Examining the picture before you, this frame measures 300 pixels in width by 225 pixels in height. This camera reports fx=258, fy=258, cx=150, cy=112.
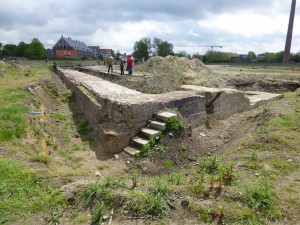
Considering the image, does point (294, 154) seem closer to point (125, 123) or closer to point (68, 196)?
point (125, 123)

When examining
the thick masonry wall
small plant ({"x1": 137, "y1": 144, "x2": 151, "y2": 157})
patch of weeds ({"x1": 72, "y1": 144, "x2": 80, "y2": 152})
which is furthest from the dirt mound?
small plant ({"x1": 137, "y1": 144, "x2": 151, "y2": 157})

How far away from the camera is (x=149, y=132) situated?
6203mm

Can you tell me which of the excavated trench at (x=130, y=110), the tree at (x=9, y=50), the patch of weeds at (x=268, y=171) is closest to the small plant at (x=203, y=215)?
the patch of weeds at (x=268, y=171)

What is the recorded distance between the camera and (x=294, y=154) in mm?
5062

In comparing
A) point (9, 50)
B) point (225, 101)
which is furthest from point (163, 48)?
point (225, 101)

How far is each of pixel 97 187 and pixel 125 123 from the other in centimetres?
320

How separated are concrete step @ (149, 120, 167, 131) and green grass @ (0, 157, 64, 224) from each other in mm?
3228

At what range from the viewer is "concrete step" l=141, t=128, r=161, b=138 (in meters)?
6.12

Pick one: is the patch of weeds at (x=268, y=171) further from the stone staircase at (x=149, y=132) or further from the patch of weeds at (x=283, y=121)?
the patch of weeds at (x=283, y=121)

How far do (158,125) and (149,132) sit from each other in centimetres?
32

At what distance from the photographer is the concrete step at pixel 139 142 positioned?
19.8 ft

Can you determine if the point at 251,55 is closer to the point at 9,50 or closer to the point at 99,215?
the point at 9,50

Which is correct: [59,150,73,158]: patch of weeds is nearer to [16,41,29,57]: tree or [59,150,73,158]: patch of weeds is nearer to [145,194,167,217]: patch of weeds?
[145,194,167,217]: patch of weeds

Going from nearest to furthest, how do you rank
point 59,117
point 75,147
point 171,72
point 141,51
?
point 75,147 → point 59,117 → point 171,72 → point 141,51
